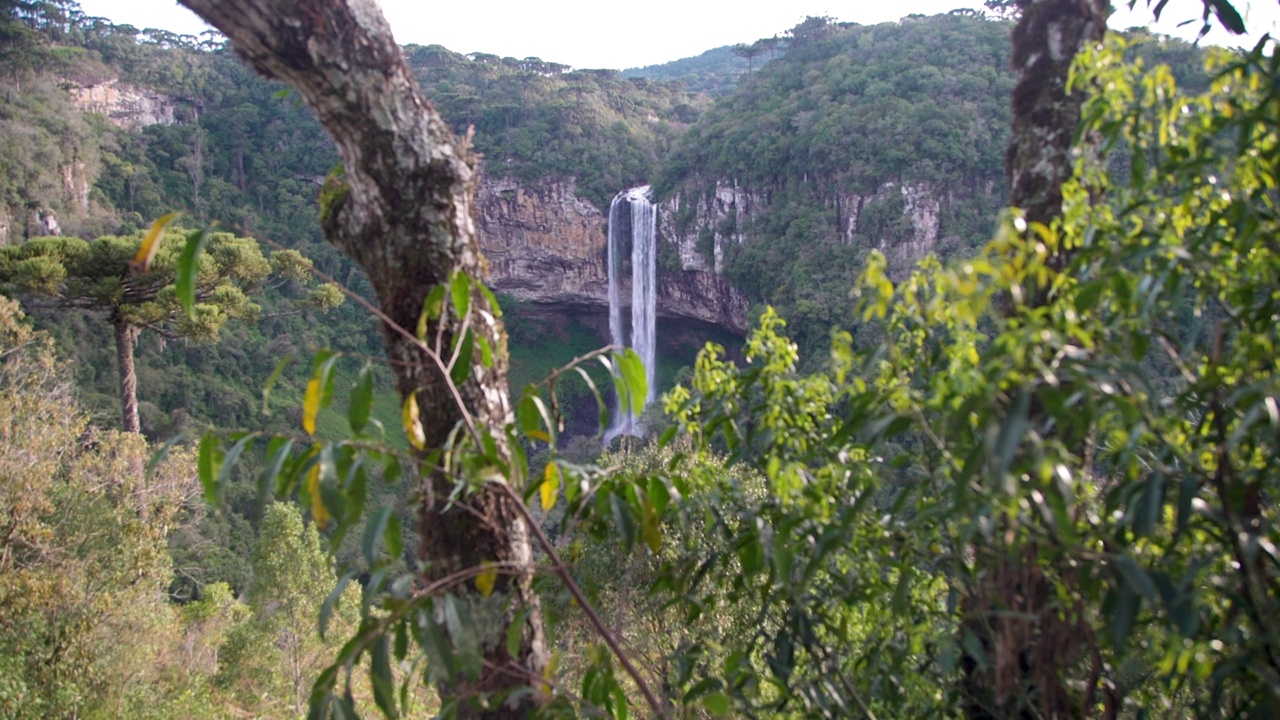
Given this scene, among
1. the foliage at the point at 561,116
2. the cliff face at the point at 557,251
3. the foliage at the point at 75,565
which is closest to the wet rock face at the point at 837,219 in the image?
the cliff face at the point at 557,251

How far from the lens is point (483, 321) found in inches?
63.3

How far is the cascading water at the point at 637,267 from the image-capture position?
3091 centimetres

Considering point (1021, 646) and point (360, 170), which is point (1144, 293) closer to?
point (1021, 646)

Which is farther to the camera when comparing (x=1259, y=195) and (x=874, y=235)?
(x=874, y=235)

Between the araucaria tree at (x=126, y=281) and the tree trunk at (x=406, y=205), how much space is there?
8.96 m

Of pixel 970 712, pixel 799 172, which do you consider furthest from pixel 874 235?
pixel 970 712

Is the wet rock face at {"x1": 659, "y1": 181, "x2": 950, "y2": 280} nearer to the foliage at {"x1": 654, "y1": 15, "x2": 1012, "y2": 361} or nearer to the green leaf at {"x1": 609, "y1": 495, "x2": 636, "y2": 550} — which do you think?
the foliage at {"x1": 654, "y1": 15, "x2": 1012, "y2": 361}

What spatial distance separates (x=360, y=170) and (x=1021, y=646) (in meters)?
1.35

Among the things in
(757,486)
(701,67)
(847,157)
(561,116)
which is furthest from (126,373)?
(701,67)

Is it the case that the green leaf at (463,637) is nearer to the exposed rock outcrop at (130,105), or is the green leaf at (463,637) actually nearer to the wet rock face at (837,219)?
the wet rock face at (837,219)

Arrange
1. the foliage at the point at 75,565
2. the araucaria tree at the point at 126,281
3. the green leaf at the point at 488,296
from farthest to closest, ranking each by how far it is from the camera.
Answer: the araucaria tree at the point at 126,281 < the foliage at the point at 75,565 < the green leaf at the point at 488,296

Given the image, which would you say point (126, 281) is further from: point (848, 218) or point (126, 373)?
point (848, 218)

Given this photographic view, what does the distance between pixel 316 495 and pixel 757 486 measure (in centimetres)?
661

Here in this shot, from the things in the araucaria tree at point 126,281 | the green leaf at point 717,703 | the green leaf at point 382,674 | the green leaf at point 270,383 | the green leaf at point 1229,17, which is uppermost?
the green leaf at point 1229,17
